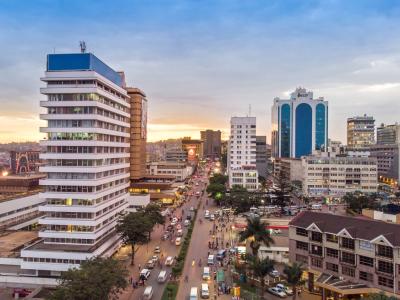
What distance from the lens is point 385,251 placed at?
1587 inches

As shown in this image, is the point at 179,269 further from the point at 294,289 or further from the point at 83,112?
the point at 83,112

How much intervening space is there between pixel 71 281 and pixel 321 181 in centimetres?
10647

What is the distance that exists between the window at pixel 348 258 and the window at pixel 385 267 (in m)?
3.04

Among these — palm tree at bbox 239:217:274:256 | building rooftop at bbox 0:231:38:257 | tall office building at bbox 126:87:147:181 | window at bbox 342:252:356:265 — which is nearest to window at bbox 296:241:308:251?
palm tree at bbox 239:217:274:256

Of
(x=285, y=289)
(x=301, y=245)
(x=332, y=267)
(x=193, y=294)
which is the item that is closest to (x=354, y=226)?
(x=332, y=267)

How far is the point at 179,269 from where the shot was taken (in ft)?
164

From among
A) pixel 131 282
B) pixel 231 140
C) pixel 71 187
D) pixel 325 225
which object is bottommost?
pixel 131 282

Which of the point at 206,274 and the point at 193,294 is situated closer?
the point at 193,294

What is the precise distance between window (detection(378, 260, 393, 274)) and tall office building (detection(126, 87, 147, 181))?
7647cm

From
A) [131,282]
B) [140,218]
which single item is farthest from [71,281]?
[140,218]

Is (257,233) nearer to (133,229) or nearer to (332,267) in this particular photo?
(332,267)

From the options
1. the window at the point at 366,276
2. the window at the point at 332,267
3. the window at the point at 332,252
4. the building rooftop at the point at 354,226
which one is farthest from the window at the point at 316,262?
the window at the point at 366,276

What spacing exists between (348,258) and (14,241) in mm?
47230

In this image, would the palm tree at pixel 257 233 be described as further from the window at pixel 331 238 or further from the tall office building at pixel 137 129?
the tall office building at pixel 137 129
